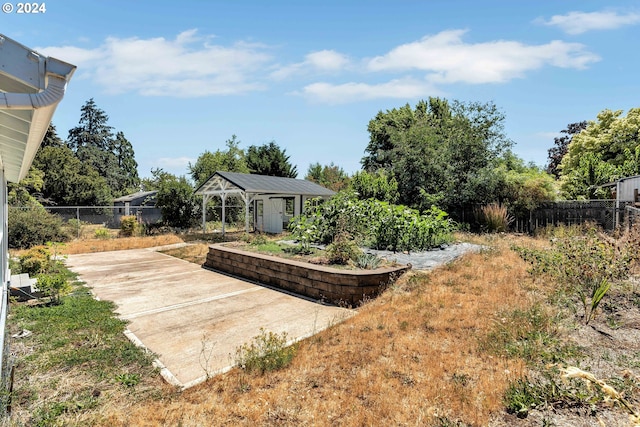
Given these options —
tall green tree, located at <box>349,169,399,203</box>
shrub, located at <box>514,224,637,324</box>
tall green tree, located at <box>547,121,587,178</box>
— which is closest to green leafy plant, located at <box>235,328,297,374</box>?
shrub, located at <box>514,224,637,324</box>

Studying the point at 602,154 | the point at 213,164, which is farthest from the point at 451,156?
the point at 213,164

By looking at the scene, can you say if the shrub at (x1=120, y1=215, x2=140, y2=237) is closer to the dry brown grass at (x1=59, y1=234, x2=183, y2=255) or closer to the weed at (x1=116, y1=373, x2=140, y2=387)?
the dry brown grass at (x1=59, y1=234, x2=183, y2=255)

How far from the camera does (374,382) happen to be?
307 cm

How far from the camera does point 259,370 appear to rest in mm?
3385

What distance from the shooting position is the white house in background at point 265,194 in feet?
50.3

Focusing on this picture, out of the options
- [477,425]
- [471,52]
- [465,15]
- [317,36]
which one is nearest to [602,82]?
[471,52]

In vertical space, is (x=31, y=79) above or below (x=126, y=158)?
below

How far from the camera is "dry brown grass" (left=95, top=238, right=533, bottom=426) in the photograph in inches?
103

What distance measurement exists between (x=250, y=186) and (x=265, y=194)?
3.85 feet

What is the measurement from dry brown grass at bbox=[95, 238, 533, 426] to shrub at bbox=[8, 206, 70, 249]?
42.4 feet

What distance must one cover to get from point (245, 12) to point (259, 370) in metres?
7.82

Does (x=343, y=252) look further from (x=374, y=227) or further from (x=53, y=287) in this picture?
(x=53, y=287)

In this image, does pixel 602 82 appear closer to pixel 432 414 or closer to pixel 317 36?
pixel 317 36

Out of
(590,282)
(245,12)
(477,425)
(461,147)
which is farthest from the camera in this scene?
(461,147)
